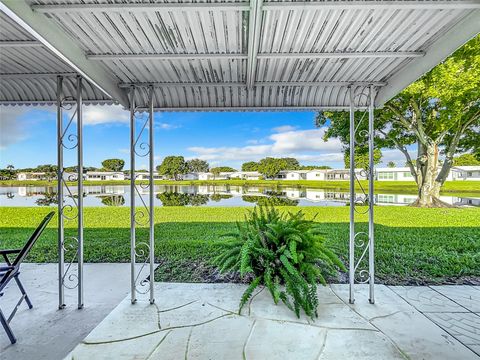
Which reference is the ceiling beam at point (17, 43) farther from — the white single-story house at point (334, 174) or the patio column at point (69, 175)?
the white single-story house at point (334, 174)

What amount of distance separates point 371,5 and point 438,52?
768 millimetres

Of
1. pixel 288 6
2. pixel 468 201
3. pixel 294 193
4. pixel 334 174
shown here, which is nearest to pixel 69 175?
pixel 288 6

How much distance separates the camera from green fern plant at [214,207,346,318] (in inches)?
87.4

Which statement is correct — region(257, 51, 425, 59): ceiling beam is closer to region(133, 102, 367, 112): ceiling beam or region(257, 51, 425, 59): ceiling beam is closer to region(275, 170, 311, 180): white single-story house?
region(133, 102, 367, 112): ceiling beam

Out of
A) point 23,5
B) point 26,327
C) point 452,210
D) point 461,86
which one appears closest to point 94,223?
point 26,327

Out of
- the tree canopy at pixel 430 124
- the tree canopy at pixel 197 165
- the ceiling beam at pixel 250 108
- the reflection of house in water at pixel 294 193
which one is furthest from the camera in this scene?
the tree canopy at pixel 197 165

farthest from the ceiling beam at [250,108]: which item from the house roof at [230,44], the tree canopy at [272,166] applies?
the tree canopy at [272,166]

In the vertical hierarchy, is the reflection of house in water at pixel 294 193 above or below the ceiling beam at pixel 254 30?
below

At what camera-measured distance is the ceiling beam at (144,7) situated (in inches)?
53.4

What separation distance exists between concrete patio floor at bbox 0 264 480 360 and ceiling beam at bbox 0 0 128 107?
1978 millimetres

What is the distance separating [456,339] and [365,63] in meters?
2.24

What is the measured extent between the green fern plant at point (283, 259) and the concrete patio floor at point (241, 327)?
15cm

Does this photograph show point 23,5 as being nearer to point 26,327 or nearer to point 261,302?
point 26,327

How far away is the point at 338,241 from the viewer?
16.2 ft
